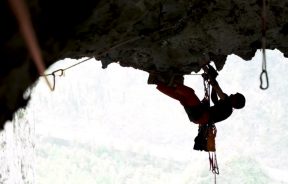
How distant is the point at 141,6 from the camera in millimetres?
4820

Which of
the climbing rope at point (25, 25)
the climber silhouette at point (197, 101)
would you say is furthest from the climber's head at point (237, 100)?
the climbing rope at point (25, 25)

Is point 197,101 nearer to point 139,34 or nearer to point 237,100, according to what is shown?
point 237,100

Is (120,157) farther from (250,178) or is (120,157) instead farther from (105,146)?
(250,178)

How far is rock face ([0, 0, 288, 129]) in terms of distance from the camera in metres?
2.78

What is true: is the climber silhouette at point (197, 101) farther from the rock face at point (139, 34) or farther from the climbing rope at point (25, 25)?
the climbing rope at point (25, 25)

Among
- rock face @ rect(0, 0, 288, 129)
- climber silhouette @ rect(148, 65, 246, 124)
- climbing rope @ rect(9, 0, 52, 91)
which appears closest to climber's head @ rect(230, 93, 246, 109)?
climber silhouette @ rect(148, 65, 246, 124)

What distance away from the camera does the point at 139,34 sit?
5855mm

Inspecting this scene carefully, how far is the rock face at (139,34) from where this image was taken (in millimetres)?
2781

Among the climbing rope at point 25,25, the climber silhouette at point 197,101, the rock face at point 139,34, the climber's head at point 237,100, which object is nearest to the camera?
the climbing rope at point 25,25

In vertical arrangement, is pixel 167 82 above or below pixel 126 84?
below

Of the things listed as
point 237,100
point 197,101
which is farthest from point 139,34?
point 237,100

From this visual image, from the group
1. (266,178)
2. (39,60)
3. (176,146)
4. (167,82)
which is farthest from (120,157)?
(39,60)

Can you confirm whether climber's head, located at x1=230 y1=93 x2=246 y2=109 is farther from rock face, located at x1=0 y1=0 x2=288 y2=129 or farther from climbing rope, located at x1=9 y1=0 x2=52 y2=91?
climbing rope, located at x1=9 y1=0 x2=52 y2=91

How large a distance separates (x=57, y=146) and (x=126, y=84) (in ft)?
49.8
